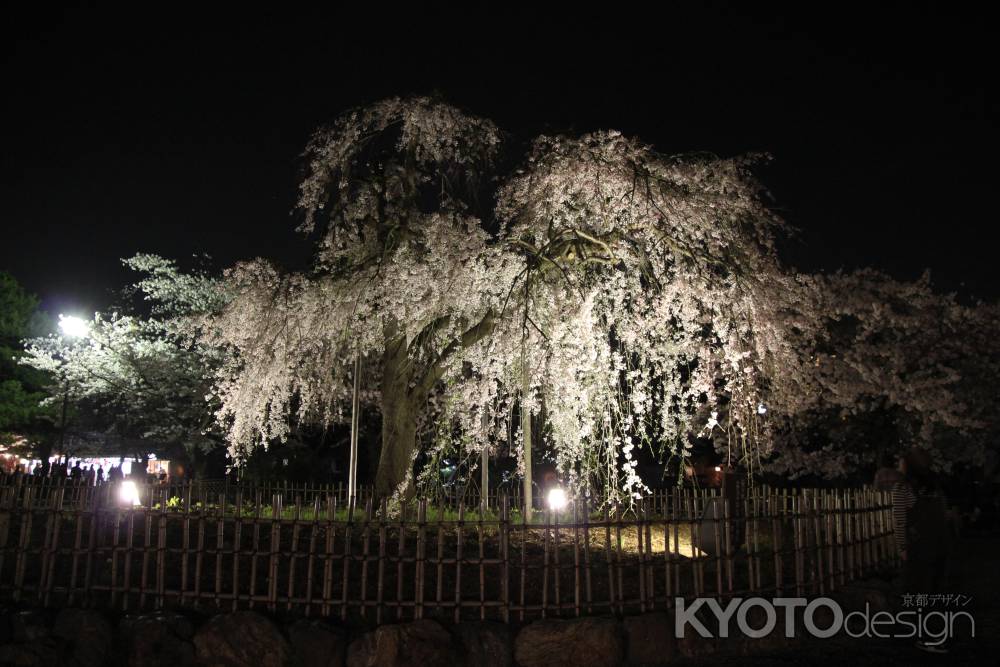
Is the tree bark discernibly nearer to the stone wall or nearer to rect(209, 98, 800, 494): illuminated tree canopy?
rect(209, 98, 800, 494): illuminated tree canopy

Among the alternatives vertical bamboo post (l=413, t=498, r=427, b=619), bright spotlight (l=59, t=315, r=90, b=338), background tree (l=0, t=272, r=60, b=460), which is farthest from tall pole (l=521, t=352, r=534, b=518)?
background tree (l=0, t=272, r=60, b=460)

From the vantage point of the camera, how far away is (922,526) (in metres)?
6.59

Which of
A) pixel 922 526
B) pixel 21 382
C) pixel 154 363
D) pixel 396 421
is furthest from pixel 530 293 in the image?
pixel 21 382

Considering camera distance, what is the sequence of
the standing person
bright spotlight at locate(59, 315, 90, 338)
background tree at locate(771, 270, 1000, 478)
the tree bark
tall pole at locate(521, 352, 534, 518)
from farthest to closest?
bright spotlight at locate(59, 315, 90, 338) → background tree at locate(771, 270, 1000, 478) → the tree bark → tall pole at locate(521, 352, 534, 518) → the standing person

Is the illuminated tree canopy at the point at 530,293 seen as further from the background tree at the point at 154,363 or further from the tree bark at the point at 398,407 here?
the background tree at the point at 154,363

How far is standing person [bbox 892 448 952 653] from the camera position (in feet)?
21.6

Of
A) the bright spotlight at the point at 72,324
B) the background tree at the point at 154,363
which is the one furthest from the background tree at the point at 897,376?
the bright spotlight at the point at 72,324

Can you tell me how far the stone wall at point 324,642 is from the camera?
5.51 meters

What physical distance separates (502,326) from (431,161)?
12.6ft

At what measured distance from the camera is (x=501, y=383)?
1026cm

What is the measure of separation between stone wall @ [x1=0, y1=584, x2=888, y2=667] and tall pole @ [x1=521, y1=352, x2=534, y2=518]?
10.7 feet

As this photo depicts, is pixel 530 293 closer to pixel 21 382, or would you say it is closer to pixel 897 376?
pixel 897 376

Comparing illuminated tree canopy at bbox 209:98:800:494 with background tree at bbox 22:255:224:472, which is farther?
background tree at bbox 22:255:224:472

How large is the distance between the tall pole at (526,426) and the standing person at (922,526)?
391 centimetres
